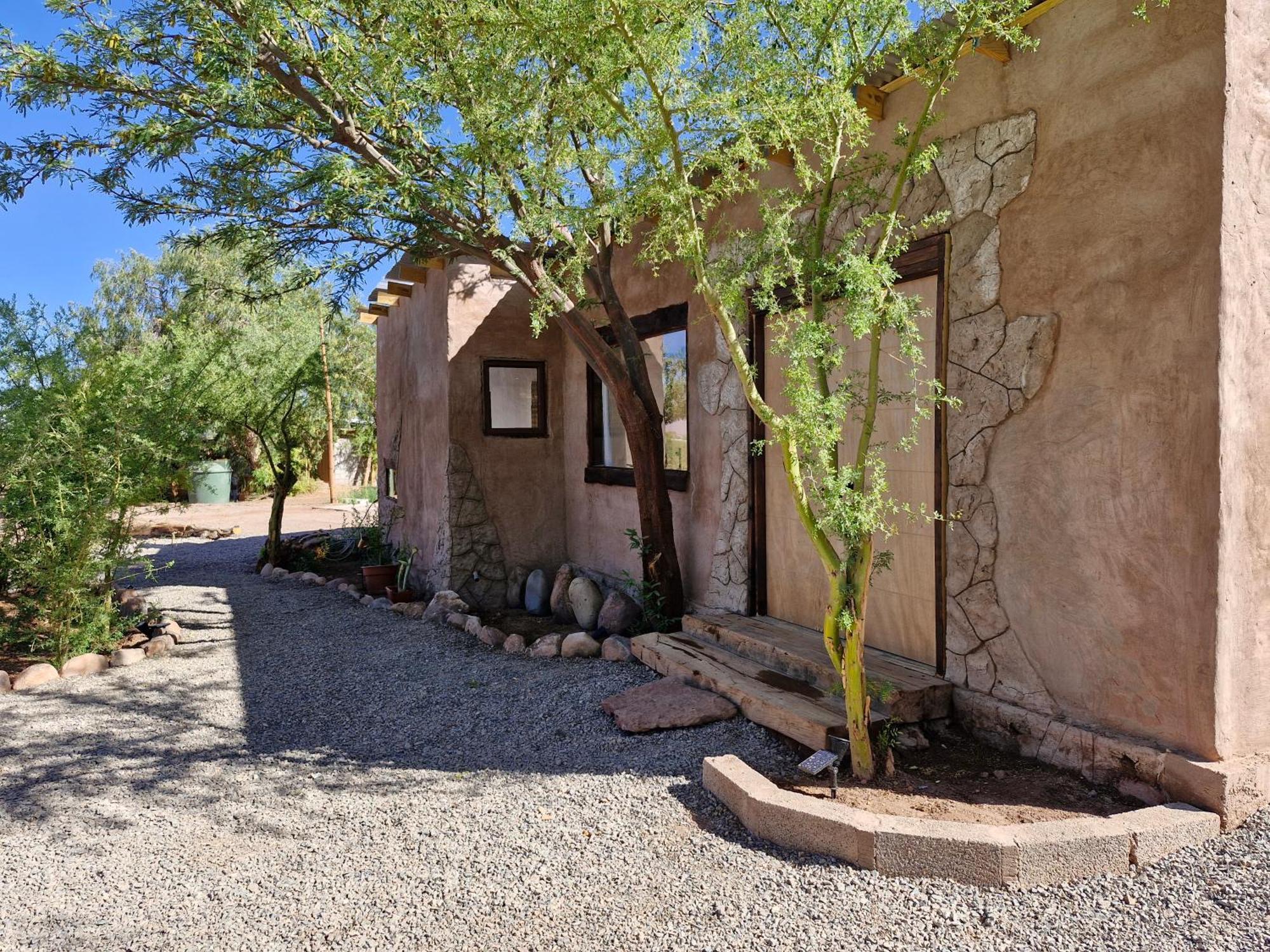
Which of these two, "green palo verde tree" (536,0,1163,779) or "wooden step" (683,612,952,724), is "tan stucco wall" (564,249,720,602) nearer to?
"wooden step" (683,612,952,724)

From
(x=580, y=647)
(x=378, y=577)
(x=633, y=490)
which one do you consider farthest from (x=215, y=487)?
(x=580, y=647)

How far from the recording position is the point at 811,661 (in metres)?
4.50

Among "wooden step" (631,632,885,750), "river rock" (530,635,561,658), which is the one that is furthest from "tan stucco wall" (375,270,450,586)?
"wooden step" (631,632,885,750)

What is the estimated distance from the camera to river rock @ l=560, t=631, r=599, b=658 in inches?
231

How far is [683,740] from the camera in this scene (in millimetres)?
4125

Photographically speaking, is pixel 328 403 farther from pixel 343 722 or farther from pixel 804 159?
pixel 804 159

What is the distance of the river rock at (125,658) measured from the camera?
5.97 meters

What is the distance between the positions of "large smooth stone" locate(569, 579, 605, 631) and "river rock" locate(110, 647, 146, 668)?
10.5 feet

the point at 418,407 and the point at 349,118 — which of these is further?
the point at 418,407

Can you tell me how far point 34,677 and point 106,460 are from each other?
1.48 m

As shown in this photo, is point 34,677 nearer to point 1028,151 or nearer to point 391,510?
point 391,510

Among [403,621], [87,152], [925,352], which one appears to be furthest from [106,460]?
[925,352]

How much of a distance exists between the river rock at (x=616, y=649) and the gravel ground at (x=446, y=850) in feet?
1.38

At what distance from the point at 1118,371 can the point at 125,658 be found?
6.37 m
